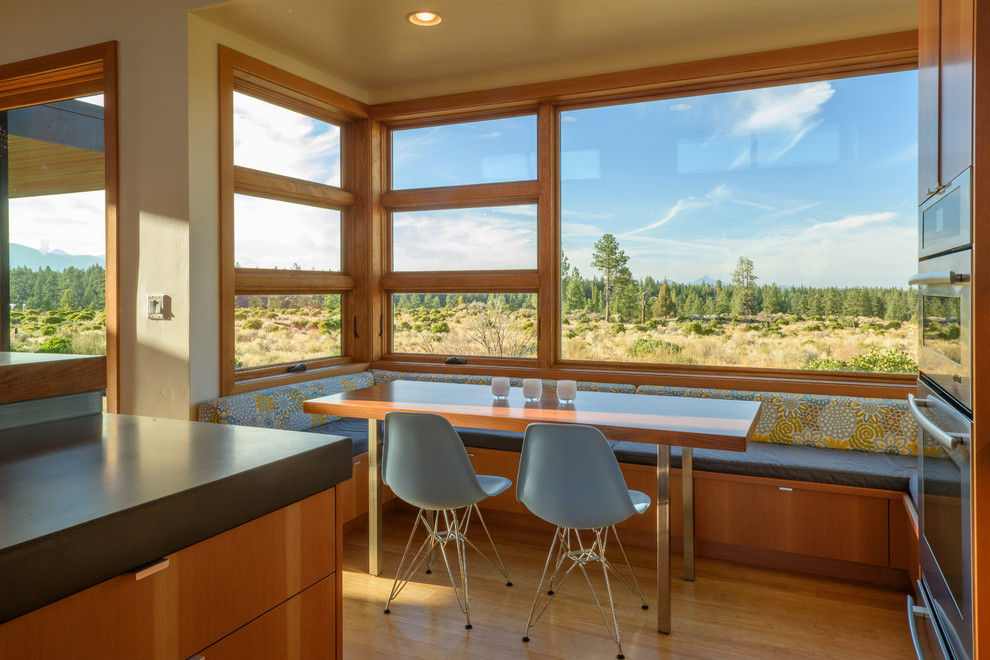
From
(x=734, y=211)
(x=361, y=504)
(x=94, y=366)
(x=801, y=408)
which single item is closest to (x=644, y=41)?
(x=734, y=211)

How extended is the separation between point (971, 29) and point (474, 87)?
11.0 ft

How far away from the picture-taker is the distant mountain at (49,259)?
3.79 m

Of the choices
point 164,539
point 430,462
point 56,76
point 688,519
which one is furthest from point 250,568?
point 56,76

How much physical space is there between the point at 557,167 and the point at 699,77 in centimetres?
101

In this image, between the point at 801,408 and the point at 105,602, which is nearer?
the point at 105,602

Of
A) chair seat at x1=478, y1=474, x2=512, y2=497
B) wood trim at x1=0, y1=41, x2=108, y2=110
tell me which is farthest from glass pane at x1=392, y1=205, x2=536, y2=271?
wood trim at x1=0, y1=41, x2=108, y2=110

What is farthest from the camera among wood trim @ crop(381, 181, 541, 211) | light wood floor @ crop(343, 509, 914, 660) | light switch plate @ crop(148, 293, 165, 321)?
wood trim @ crop(381, 181, 541, 211)

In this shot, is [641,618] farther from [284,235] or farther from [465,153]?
[465,153]

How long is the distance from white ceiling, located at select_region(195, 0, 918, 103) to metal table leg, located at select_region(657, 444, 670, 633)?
7.46 feet

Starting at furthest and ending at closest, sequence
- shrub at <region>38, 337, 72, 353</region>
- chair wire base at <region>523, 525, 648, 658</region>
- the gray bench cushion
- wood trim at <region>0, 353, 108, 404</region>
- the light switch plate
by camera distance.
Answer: shrub at <region>38, 337, 72, 353</region> < the light switch plate < the gray bench cushion < chair wire base at <region>523, 525, 648, 658</region> < wood trim at <region>0, 353, 108, 404</region>

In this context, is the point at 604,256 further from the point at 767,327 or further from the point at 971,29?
the point at 971,29

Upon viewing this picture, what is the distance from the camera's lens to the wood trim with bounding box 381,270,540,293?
14.6ft

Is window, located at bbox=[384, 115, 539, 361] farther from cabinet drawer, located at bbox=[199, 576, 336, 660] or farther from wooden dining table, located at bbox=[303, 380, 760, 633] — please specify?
cabinet drawer, located at bbox=[199, 576, 336, 660]

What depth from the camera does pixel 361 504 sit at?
3.74m
